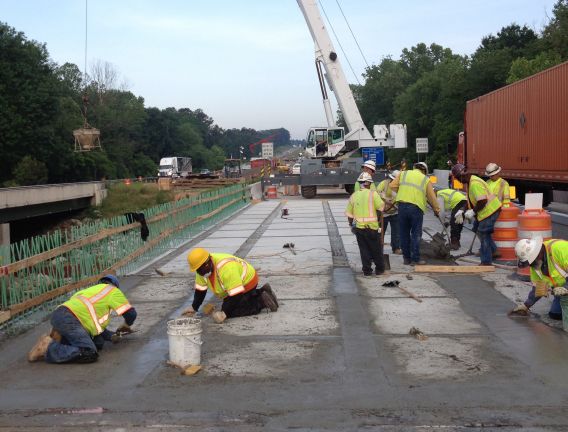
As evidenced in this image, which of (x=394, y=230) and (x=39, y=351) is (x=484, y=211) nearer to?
(x=394, y=230)

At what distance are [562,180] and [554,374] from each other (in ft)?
29.1

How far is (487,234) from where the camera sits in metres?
10.4

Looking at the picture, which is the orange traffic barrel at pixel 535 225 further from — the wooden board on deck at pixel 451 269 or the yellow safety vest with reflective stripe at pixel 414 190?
the yellow safety vest with reflective stripe at pixel 414 190

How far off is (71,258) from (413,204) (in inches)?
208

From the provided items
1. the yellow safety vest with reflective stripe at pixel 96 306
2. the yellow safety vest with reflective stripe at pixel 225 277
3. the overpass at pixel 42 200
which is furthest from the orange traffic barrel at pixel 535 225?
the overpass at pixel 42 200

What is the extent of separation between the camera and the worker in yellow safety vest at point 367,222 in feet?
32.7

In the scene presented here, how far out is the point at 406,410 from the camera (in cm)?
489

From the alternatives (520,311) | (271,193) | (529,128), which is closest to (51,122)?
(271,193)

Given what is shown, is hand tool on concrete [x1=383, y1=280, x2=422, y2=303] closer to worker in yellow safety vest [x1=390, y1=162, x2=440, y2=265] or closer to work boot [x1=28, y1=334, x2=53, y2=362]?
worker in yellow safety vest [x1=390, y1=162, x2=440, y2=265]

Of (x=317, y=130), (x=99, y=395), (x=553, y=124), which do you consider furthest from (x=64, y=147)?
(x=99, y=395)

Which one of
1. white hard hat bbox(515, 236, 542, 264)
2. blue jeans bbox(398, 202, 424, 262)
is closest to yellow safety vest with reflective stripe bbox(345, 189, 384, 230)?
blue jeans bbox(398, 202, 424, 262)

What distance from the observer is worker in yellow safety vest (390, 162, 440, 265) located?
34.8 ft

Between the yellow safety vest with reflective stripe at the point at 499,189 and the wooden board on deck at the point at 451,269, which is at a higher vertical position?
the yellow safety vest with reflective stripe at the point at 499,189

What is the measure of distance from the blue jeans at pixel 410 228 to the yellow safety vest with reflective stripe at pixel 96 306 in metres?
5.41
